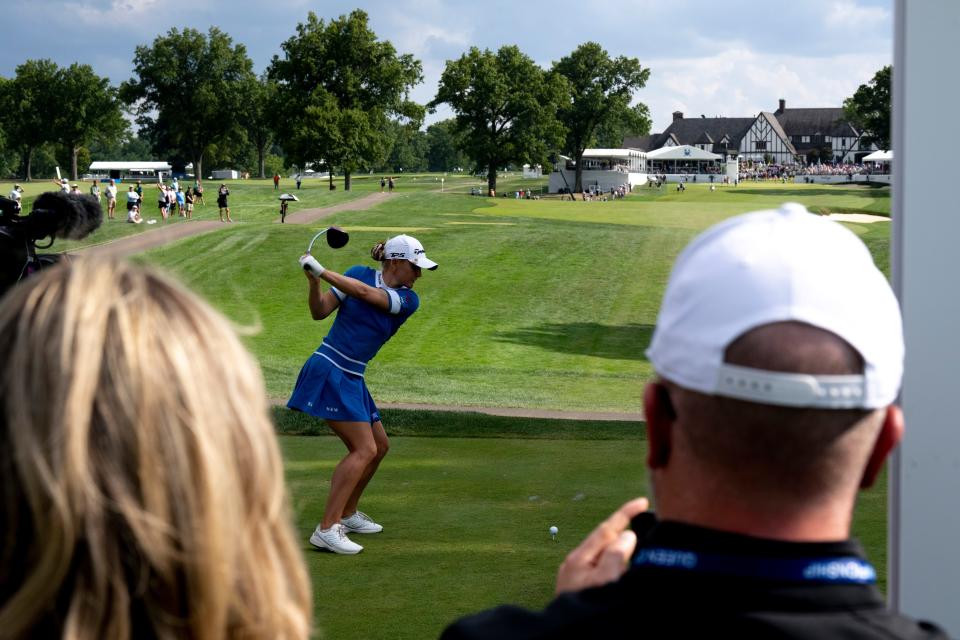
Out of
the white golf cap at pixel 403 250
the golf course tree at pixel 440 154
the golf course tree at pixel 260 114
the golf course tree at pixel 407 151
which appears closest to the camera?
the white golf cap at pixel 403 250

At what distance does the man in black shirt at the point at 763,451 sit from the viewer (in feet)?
4.18

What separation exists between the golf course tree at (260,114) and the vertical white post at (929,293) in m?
40.6

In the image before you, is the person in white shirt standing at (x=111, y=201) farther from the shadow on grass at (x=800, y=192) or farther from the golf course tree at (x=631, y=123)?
the golf course tree at (x=631, y=123)

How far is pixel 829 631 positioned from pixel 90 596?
2.56 ft

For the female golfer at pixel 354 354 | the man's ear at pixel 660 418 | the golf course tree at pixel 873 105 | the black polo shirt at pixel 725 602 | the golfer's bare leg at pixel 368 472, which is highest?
the golf course tree at pixel 873 105

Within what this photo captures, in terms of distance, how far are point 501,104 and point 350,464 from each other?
39890 mm

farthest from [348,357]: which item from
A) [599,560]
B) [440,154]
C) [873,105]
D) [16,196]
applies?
[440,154]

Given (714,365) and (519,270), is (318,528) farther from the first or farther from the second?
(519,270)

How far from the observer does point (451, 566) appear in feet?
18.1

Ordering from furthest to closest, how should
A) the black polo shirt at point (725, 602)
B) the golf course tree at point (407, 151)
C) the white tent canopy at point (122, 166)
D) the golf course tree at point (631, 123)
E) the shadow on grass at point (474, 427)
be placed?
the white tent canopy at point (122, 166), the golf course tree at point (407, 151), the golf course tree at point (631, 123), the shadow on grass at point (474, 427), the black polo shirt at point (725, 602)

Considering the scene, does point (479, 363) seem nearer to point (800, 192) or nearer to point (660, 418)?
point (800, 192)

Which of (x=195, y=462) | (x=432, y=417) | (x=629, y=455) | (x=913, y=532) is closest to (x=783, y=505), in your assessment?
(x=195, y=462)

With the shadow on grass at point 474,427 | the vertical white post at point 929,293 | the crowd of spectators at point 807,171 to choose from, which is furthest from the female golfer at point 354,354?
the crowd of spectators at point 807,171

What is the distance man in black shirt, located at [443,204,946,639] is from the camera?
4.18 ft
